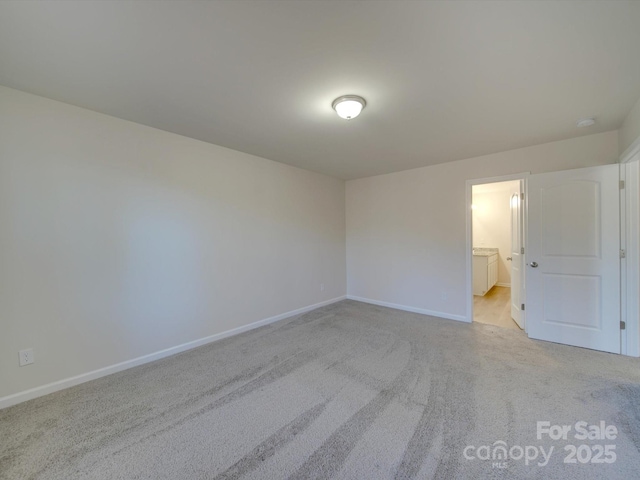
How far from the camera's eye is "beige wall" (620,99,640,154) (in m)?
2.27

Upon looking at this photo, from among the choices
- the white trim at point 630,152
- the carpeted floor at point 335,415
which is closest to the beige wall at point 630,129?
the white trim at point 630,152

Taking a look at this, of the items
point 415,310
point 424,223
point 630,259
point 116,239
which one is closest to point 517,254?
point 630,259

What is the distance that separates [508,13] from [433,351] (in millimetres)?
2867

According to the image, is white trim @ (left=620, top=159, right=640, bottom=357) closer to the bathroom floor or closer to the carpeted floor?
the carpeted floor

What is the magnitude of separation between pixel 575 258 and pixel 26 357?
5395 millimetres

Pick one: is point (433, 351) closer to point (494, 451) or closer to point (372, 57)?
point (494, 451)

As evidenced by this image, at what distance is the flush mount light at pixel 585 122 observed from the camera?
8.35 ft

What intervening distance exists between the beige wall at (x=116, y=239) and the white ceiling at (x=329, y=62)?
34cm

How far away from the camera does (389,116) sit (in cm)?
246

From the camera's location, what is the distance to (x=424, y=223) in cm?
423

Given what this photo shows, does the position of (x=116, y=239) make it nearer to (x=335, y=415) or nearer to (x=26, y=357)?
(x=26, y=357)

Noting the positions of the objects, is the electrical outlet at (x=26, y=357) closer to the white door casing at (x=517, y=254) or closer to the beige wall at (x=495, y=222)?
the white door casing at (x=517, y=254)

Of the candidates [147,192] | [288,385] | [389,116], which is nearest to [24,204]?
[147,192]

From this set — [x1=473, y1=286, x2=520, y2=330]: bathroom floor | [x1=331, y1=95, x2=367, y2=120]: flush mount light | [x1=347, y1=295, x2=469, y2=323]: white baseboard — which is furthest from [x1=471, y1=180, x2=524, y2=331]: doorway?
[x1=331, y1=95, x2=367, y2=120]: flush mount light
